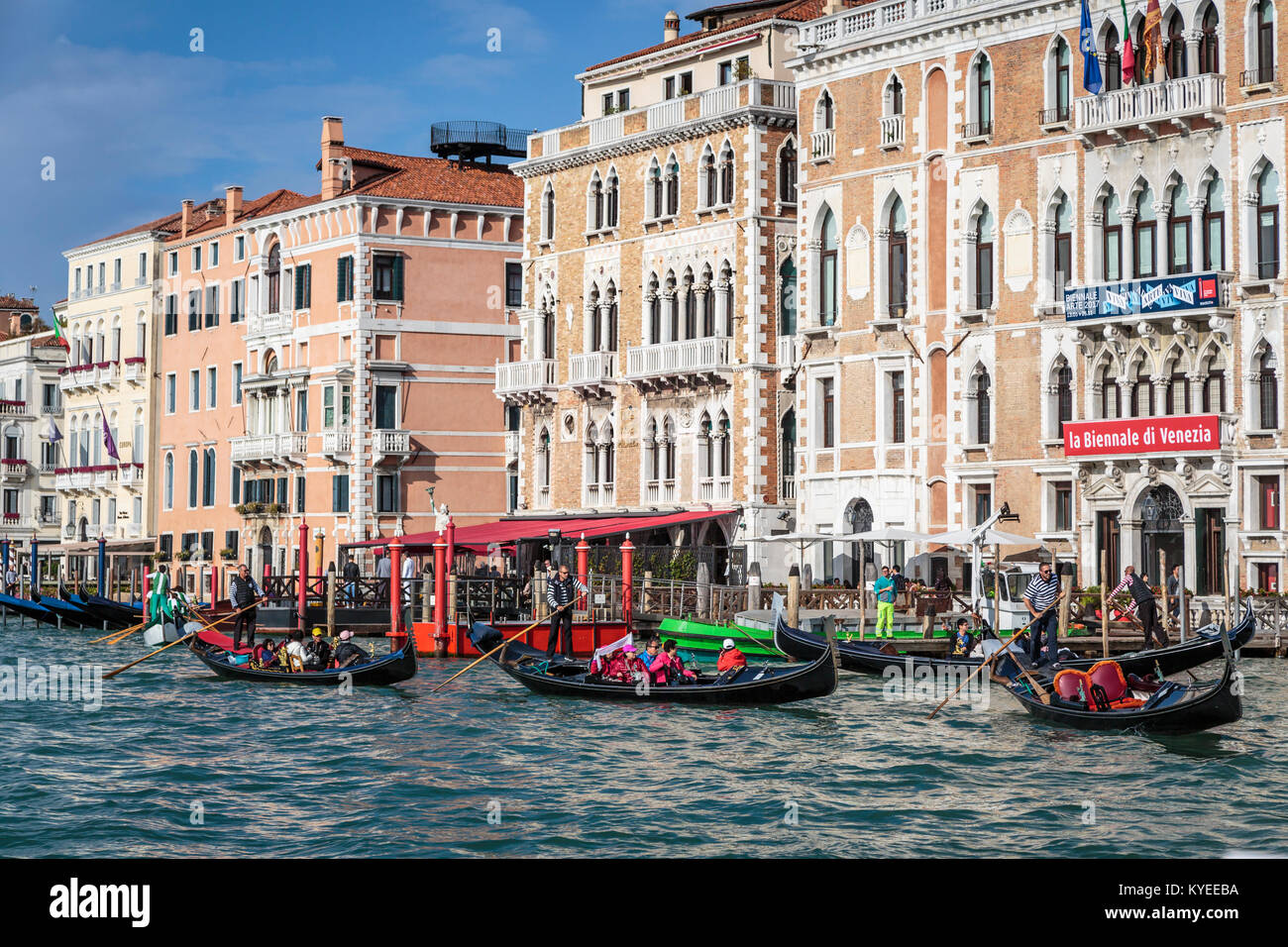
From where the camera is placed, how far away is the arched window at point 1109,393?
29500mm

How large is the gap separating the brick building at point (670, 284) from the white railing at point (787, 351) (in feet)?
0.20

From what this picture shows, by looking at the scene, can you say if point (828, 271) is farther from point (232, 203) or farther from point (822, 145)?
point (232, 203)

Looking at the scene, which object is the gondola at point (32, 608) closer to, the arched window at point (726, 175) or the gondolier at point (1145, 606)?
the arched window at point (726, 175)

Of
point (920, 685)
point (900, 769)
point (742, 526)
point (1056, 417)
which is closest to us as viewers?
point (900, 769)

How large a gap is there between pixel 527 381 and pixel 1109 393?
15916 millimetres

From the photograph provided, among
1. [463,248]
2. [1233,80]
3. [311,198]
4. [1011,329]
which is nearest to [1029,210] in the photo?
[1011,329]

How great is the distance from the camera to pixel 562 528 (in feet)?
115

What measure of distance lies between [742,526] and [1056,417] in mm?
7764

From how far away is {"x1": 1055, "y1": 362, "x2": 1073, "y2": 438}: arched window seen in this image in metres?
30.2

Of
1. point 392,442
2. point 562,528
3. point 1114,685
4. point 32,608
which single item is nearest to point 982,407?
point 562,528

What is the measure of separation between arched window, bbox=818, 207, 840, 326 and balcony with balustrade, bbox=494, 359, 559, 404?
8.54 metres

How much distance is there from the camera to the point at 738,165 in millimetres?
36344

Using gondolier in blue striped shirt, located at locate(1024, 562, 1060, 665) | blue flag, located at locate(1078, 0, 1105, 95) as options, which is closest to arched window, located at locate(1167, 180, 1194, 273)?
blue flag, located at locate(1078, 0, 1105, 95)

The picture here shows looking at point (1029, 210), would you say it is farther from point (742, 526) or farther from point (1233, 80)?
point (742, 526)
